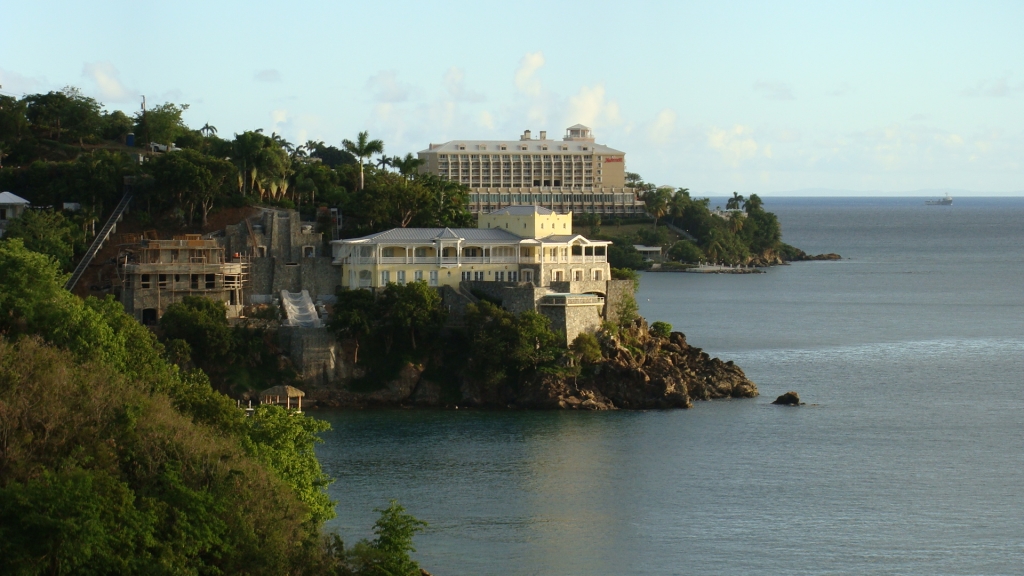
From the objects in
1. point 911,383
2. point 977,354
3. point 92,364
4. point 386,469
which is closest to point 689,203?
point 977,354

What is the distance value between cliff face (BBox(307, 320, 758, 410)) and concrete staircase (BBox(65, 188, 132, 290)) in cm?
1588

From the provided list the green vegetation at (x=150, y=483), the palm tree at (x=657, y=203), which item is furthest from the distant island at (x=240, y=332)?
the palm tree at (x=657, y=203)

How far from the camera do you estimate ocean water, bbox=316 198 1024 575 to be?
5044 centimetres

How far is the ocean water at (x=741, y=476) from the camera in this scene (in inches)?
1986

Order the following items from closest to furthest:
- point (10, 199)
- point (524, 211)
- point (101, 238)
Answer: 1. point (524, 211)
2. point (101, 238)
3. point (10, 199)

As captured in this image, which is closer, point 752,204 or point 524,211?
point 524,211

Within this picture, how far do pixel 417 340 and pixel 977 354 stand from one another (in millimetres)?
35843

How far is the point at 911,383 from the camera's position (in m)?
81.9

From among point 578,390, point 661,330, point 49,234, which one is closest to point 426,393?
Result: point 578,390

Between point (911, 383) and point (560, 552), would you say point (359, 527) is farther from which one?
point (911, 383)

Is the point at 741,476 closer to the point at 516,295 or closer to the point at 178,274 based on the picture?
the point at 516,295

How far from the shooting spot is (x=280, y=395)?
2773 inches

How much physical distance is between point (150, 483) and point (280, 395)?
30365 millimetres

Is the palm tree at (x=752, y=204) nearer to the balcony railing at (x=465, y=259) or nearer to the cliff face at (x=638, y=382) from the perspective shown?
the balcony railing at (x=465, y=259)
